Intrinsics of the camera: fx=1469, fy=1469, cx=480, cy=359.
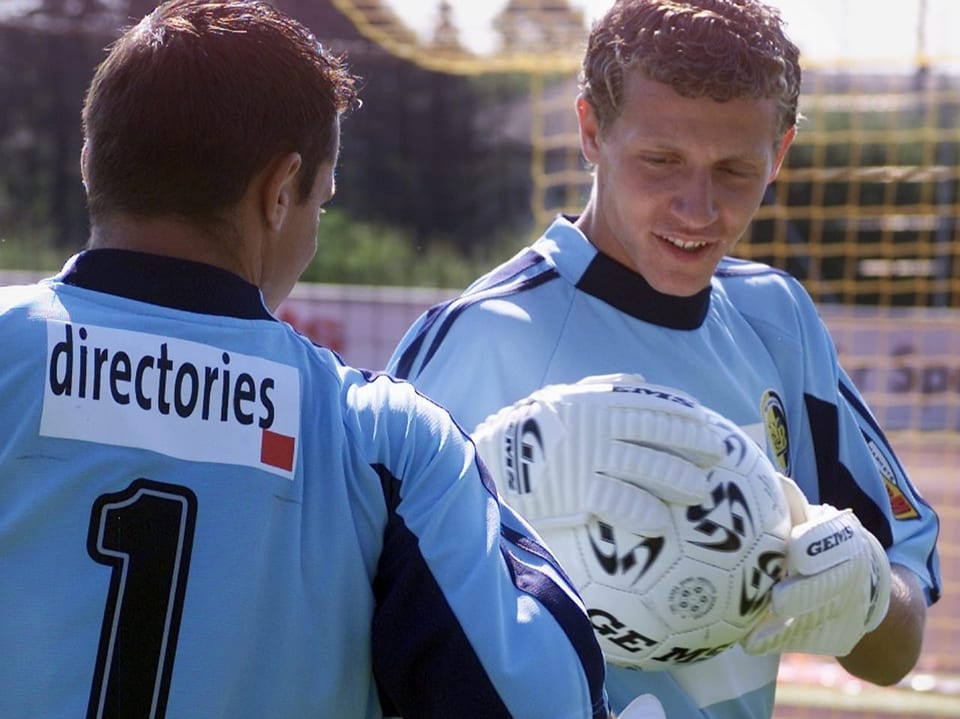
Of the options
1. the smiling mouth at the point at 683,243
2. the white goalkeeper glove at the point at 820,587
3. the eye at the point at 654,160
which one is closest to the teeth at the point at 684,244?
the smiling mouth at the point at 683,243

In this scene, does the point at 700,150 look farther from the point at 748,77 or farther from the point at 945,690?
the point at 945,690

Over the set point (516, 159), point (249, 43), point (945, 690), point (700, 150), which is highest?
point (249, 43)

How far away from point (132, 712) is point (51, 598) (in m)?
0.14

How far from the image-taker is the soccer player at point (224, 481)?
141 centimetres

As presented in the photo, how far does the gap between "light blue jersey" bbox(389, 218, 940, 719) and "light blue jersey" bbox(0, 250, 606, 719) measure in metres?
0.69

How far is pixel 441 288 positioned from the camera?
14711 millimetres

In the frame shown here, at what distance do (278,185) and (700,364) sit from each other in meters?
0.99

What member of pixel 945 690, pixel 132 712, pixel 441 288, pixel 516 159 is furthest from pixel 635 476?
pixel 516 159

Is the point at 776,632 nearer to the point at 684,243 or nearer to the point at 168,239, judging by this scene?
the point at 684,243

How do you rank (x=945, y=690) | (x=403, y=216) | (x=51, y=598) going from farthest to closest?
(x=403, y=216), (x=945, y=690), (x=51, y=598)

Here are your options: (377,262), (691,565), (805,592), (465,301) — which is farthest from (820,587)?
(377,262)

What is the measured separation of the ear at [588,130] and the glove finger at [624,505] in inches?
30.4

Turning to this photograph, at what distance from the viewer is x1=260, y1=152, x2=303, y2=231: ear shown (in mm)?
1538

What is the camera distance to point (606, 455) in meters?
1.80
